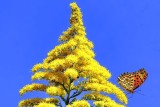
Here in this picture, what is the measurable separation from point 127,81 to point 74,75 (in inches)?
184

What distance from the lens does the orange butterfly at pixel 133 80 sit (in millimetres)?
41781

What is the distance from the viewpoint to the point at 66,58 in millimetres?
39781

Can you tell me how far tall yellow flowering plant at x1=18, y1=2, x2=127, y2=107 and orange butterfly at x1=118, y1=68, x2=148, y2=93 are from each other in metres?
1.80

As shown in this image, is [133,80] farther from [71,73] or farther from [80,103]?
[80,103]

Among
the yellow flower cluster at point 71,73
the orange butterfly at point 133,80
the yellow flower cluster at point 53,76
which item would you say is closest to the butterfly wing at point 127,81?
the orange butterfly at point 133,80

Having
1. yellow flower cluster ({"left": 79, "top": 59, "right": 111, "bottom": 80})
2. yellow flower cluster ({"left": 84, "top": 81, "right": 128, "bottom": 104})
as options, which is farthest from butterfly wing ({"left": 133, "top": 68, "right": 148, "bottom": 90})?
yellow flower cluster ({"left": 79, "top": 59, "right": 111, "bottom": 80})

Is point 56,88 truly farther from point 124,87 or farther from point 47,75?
point 124,87

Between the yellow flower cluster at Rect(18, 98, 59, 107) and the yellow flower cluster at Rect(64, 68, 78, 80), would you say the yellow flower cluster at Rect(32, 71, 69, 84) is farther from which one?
the yellow flower cluster at Rect(18, 98, 59, 107)

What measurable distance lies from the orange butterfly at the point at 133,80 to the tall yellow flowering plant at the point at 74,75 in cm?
180

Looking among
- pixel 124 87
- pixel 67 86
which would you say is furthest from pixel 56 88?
pixel 124 87

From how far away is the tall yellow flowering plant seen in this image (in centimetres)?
3956

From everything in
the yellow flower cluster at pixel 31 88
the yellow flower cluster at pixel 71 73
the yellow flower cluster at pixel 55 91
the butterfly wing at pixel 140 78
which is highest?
the butterfly wing at pixel 140 78

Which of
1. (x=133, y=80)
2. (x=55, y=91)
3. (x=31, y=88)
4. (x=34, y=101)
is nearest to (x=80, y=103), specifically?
(x=55, y=91)

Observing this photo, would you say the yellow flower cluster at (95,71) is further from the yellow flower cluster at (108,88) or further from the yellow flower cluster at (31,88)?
the yellow flower cluster at (31,88)
